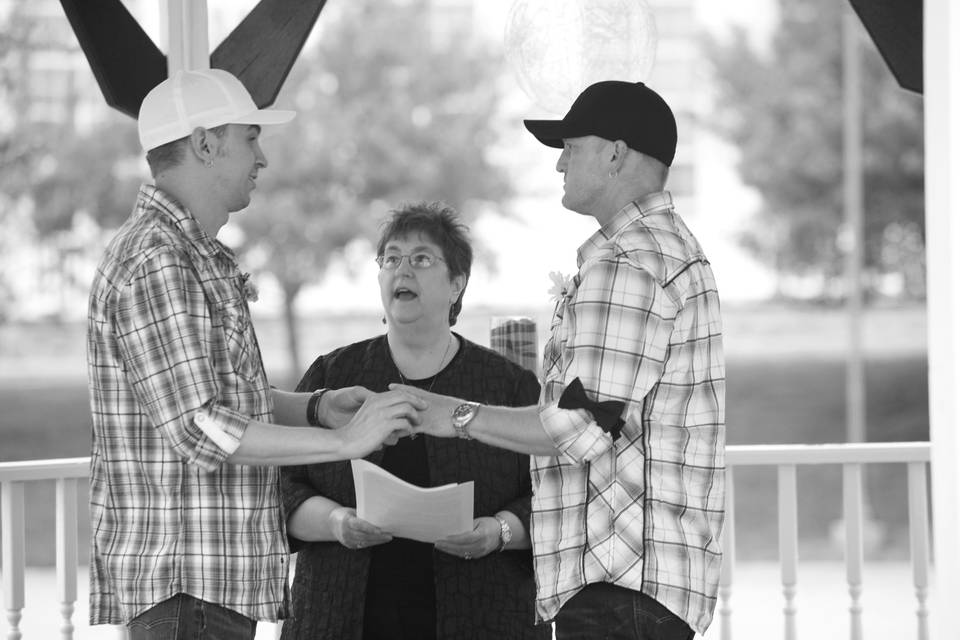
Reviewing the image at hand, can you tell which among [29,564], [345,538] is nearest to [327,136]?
[29,564]

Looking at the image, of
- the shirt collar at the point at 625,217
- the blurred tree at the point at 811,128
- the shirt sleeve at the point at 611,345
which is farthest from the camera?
the blurred tree at the point at 811,128

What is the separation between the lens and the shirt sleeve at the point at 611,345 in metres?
2.27

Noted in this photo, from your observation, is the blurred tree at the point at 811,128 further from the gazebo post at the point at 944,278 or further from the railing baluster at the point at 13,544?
the gazebo post at the point at 944,278

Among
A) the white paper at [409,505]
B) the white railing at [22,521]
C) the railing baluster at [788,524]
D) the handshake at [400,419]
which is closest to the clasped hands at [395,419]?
the handshake at [400,419]

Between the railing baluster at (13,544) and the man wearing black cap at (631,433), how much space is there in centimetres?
215

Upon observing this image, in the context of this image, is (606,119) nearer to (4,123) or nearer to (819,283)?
(4,123)

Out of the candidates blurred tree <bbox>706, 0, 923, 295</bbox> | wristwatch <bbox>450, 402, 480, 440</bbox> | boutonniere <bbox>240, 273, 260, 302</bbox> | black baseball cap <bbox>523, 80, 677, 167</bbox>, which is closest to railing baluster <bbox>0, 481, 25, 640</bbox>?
boutonniere <bbox>240, 273, 260, 302</bbox>

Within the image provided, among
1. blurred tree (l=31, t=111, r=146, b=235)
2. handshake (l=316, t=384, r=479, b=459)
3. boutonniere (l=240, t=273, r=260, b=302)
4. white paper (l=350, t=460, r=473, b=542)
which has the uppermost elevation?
blurred tree (l=31, t=111, r=146, b=235)

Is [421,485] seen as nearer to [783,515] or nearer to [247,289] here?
[247,289]

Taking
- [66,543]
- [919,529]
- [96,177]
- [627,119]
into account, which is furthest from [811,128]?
[627,119]

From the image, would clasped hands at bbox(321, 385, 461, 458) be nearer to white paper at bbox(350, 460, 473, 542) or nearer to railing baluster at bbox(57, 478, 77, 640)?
white paper at bbox(350, 460, 473, 542)

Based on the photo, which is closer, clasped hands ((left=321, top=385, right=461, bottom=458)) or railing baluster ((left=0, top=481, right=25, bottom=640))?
clasped hands ((left=321, top=385, right=461, bottom=458))

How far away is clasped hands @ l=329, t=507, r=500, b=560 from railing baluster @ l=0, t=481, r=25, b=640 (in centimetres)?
147

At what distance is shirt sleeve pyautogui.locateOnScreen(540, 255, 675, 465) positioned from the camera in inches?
89.3
